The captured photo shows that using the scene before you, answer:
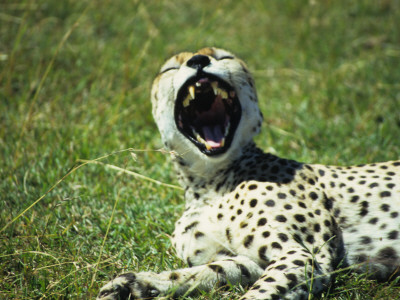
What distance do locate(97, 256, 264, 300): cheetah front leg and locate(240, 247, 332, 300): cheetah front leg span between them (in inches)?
6.3

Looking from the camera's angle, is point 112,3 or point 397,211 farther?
point 112,3

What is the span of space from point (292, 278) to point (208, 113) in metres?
1.12

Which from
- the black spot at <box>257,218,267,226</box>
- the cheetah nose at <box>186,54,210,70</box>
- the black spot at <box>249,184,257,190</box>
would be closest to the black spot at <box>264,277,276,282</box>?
the black spot at <box>257,218,267,226</box>

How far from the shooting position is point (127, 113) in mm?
4461

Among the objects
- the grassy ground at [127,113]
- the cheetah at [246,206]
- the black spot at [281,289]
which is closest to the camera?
the black spot at [281,289]

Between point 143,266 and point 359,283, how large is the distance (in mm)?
1056

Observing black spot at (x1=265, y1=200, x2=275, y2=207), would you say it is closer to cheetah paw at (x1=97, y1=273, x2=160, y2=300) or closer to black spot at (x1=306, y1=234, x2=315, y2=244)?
black spot at (x1=306, y1=234, x2=315, y2=244)

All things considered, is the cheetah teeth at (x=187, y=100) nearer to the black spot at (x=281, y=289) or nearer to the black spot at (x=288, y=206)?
the black spot at (x=288, y=206)

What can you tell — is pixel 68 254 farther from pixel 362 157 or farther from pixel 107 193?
pixel 362 157

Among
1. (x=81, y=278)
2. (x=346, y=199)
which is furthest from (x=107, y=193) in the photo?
(x=346, y=199)

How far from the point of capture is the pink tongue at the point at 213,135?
2.74 meters

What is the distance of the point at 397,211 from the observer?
2459 millimetres

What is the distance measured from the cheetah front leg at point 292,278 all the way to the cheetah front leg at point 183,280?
0.16 meters

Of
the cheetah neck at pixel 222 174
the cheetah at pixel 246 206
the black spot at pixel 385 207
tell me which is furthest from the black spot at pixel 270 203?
the black spot at pixel 385 207
